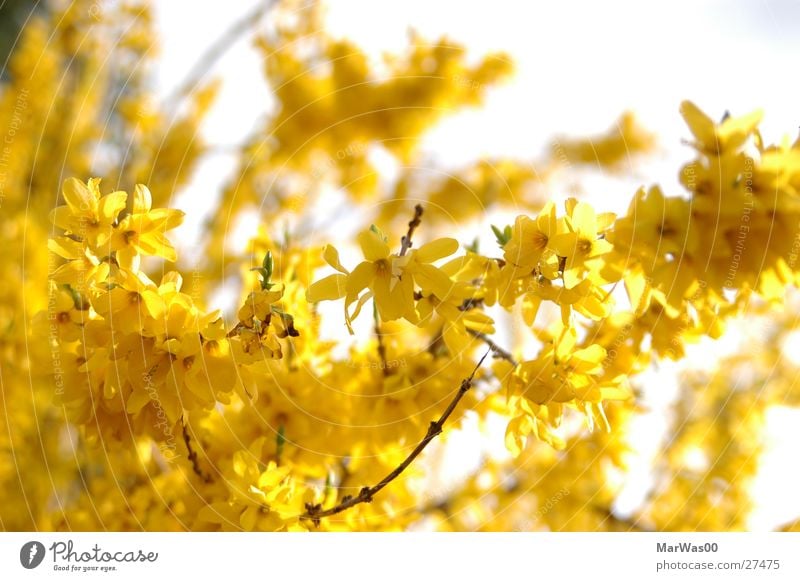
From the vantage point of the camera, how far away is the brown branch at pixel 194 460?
3.43 ft

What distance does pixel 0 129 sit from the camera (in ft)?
8.34

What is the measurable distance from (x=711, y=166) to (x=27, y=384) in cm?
187

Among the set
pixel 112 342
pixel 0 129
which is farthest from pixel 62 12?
pixel 112 342

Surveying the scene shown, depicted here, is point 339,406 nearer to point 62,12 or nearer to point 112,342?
point 112,342
